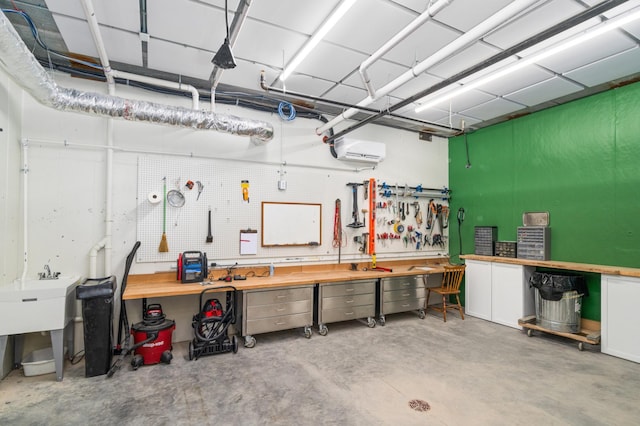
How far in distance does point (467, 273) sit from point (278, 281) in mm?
3260

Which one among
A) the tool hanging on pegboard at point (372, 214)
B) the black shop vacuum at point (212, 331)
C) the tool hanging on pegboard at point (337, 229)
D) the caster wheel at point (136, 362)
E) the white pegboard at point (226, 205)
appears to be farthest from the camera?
the tool hanging on pegboard at point (372, 214)

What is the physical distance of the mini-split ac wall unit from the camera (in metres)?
4.92

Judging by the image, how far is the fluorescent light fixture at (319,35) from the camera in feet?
7.57

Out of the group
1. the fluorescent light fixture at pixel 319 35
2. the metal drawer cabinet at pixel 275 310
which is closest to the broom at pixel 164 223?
the metal drawer cabinet at pixel 275 310

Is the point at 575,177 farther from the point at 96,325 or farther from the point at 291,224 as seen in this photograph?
the point at 96,325

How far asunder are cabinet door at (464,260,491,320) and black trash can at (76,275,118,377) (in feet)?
16.3

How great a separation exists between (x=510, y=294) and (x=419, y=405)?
2857 millimetres

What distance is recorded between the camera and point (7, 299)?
8.95 ft

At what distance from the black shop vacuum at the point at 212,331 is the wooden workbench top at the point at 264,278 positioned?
0.82ft

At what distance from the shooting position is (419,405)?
8.50ft

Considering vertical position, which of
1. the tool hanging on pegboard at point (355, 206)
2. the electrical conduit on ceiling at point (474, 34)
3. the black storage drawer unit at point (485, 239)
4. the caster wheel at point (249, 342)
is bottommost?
the caster wheel at point (249, 342)

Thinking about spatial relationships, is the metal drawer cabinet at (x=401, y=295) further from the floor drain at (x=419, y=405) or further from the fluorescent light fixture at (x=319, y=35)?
the fluorescent light fixture at (x=319, y=35)

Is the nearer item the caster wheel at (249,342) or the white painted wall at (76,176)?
the white painted wall at (76,176)

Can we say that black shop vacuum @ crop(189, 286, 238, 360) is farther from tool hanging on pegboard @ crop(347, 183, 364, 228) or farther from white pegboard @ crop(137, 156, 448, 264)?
tool hanging on pegboard @ crop(347, 183, 364, 228)
